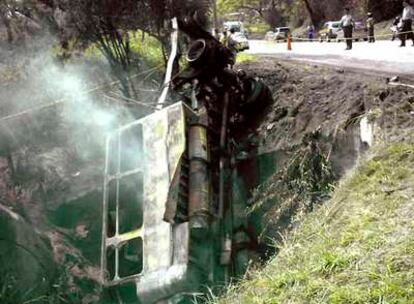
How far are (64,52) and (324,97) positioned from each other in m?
7.94

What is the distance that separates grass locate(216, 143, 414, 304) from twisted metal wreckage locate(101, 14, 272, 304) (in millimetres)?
1889

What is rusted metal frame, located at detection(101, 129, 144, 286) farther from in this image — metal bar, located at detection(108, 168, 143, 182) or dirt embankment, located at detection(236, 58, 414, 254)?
dirt embankment, located at detection(236, 58, 414, 254)

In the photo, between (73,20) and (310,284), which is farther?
(73,20)

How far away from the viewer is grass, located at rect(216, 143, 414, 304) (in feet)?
13.0

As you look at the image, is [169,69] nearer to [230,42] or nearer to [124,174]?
A: [124,174]

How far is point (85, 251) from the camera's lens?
41.8 feet

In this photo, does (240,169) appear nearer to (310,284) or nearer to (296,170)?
(296,170)

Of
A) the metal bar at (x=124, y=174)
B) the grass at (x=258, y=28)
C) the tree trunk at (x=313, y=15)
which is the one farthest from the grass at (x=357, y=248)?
the grass at (x=258, y=28)

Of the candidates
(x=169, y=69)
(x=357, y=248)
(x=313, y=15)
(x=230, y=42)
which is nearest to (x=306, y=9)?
(x=313, y=15)

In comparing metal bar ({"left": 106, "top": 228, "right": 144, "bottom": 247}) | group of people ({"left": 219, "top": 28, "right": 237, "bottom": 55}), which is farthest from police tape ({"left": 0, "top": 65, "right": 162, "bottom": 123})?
metal bar ({"left": 106, "top": 228, "right": 144, "bottom": 247})

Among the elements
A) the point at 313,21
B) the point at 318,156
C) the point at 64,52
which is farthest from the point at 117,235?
the point at 313,21

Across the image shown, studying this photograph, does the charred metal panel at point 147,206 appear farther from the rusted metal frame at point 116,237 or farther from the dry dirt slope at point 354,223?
the dry dirt slope at point 354,223

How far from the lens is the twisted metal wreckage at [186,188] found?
26.3ft

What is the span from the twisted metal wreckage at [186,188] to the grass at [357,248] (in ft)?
6.20
